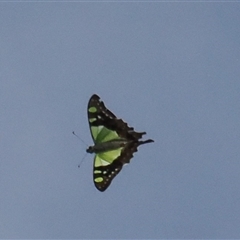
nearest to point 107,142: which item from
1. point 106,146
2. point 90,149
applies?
point 106,146

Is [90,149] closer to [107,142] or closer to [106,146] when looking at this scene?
[106,146]

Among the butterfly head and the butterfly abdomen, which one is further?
the butterfly abdomen

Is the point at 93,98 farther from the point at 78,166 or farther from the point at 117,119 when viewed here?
Answer: the point at 78,166

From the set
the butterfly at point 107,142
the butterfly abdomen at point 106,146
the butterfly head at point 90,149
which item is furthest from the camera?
the butterfly abdomen at point 106,146

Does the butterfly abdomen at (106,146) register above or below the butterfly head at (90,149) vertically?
above

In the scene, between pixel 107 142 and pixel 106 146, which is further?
pixel 107 142

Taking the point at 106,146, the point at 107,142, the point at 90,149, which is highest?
the point at 107,142

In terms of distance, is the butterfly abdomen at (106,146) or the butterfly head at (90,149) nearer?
the butterfly head at (90,149)

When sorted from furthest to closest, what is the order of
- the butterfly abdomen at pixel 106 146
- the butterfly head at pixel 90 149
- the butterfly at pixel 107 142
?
1. the butterfly abdomen at pixel 106 146
2. the butterfly head at pixel 90 149
3. the butterfly at pixel 107 142
